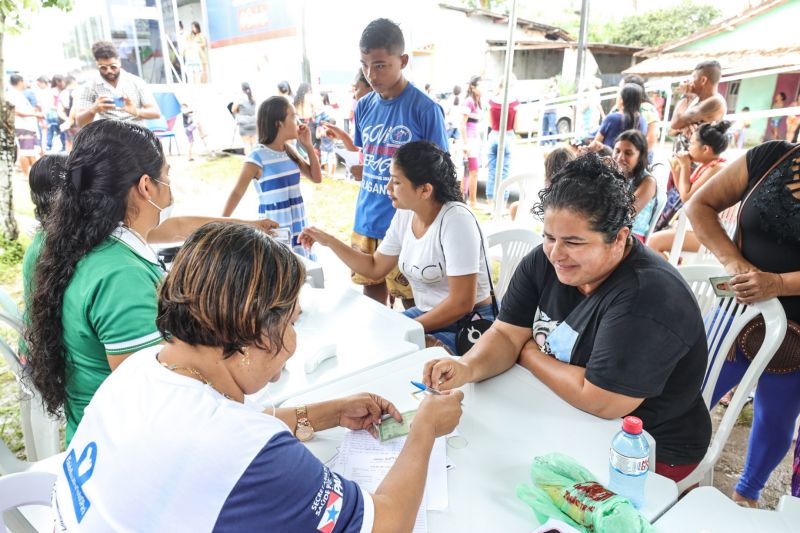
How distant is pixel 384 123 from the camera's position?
118 inches

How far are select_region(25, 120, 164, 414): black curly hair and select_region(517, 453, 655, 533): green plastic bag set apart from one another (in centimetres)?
123

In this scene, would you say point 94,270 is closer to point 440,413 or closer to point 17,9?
point 440,413

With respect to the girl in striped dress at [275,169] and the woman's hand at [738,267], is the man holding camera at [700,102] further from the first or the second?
the girl in striped dress at [275,169]

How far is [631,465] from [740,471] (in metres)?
1.77

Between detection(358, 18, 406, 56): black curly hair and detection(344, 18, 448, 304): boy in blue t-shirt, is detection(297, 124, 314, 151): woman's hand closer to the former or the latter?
detection(344, 18, 448, 304): boy in blue t-shirt

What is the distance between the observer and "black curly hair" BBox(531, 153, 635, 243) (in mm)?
1409

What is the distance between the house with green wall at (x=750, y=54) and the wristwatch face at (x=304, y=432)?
12636mm

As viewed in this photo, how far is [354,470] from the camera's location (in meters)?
1.19

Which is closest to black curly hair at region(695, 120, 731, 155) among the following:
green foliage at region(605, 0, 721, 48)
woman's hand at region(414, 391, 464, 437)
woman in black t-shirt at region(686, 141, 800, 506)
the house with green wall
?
woman in black t-shirt at region(686, 141, 800, 506)

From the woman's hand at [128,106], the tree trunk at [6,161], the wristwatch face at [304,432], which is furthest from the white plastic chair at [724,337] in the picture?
the tree trunk at [6,161]

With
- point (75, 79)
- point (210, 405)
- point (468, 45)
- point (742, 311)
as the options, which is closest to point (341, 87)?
point (75, 79)

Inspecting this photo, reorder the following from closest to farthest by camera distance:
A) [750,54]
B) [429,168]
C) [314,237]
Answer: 1. [429,168]
2. [314,237]
3. [750,54]

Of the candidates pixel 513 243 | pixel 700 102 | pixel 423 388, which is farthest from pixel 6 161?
pixel 700 102

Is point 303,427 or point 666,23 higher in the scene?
point 666,23
